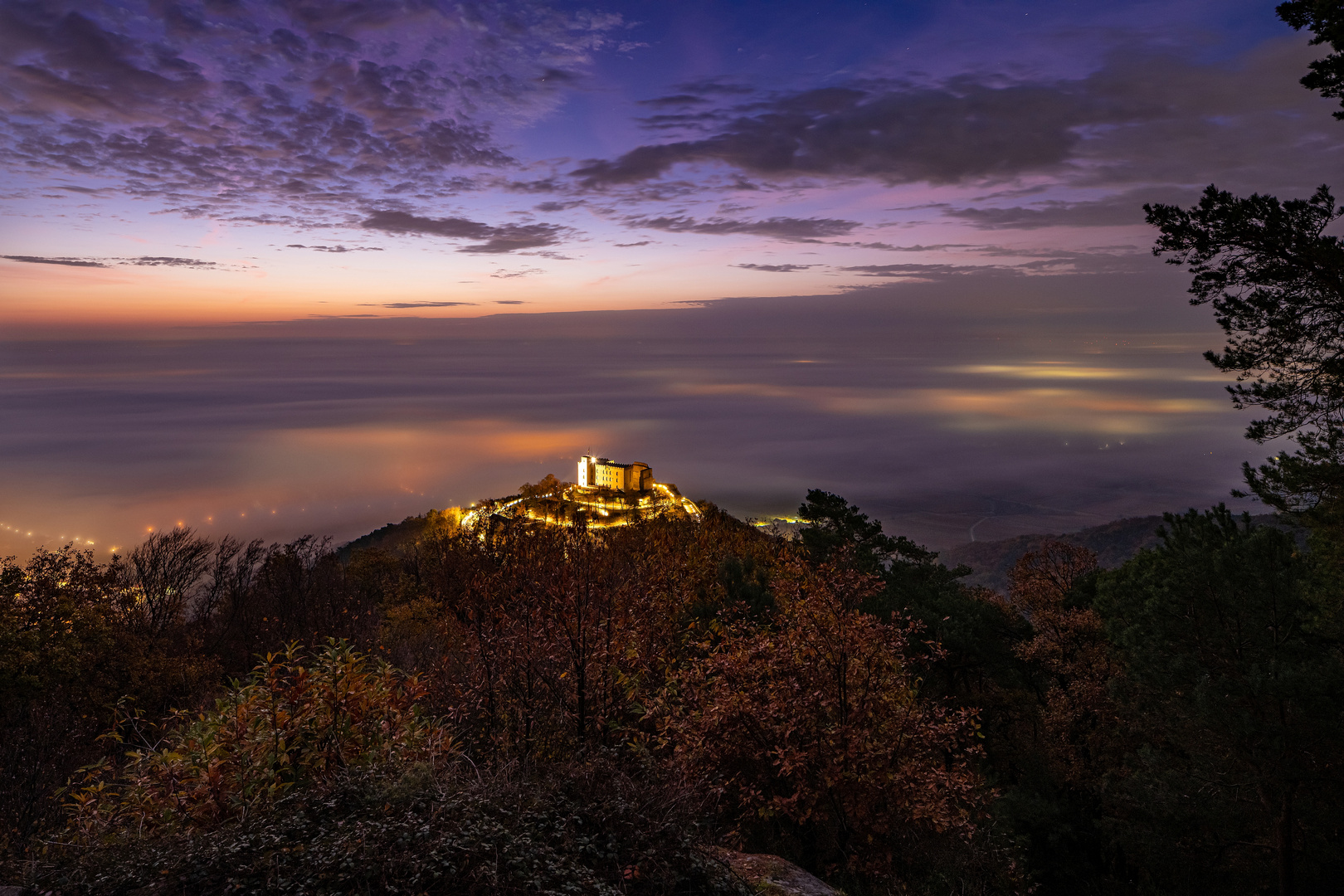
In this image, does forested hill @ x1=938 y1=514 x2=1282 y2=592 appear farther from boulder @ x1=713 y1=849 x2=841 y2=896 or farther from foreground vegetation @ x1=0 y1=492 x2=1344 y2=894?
boulder @ x1=713 y1=849 x2=841 y2=896

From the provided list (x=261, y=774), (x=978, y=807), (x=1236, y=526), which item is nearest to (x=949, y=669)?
(x=1236, y=526)

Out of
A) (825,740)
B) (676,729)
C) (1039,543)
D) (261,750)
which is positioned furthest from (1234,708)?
(1039,543)

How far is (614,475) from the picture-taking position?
9469cm

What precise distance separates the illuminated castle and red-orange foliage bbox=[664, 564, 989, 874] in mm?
76886

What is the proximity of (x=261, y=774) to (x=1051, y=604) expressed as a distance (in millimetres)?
32232

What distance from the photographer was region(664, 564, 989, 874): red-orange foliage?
11.5 m

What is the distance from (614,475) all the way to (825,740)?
83737 millimetres

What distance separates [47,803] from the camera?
44.6 ft

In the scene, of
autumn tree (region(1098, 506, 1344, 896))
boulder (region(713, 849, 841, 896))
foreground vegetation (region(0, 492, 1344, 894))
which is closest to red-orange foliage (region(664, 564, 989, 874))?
foreground vegetation (region(0, 492, 1344, 894))

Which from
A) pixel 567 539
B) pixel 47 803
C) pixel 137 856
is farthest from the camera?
pixel 567 539

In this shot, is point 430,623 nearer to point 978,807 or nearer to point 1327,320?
point 978,807

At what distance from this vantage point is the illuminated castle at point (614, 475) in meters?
92.6

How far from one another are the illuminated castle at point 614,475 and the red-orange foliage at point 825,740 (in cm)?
7689

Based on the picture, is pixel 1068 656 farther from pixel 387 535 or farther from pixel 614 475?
pixel 387 535
